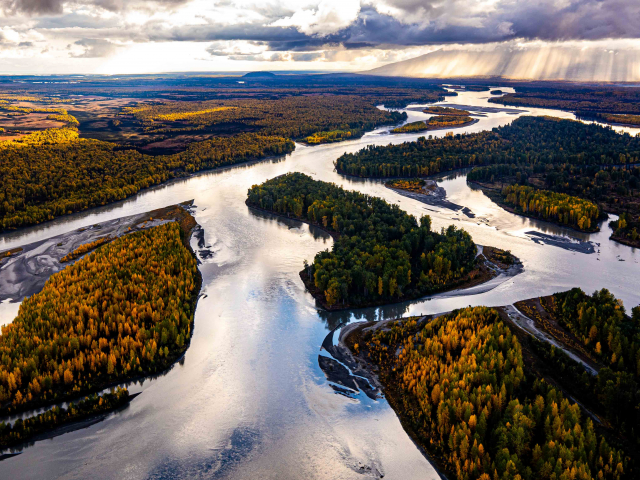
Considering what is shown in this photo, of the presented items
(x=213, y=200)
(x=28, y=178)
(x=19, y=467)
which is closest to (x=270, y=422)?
(x=19, y=467)

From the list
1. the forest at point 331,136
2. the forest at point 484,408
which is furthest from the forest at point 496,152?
the forest at point 484,408

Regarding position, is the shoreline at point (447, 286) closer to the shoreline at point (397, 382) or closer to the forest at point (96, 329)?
the shoreline at point (397, 382)

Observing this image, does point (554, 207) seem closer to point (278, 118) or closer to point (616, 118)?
point (616, 118)

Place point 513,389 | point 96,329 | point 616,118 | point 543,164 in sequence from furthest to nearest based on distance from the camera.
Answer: point 616,118 < point 543,164 < point 96,329 < point 513,389

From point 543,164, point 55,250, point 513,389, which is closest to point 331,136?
point 543,164

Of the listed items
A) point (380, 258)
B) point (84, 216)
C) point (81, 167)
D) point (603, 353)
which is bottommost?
point (603, 353)

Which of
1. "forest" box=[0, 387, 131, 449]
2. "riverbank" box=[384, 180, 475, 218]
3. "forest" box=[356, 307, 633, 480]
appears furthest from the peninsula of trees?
"forest" box=[0, 387, 131, 449]

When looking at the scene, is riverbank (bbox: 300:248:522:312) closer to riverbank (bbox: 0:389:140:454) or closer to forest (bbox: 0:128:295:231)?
riverbank (bbox: 0:389:140:454)
